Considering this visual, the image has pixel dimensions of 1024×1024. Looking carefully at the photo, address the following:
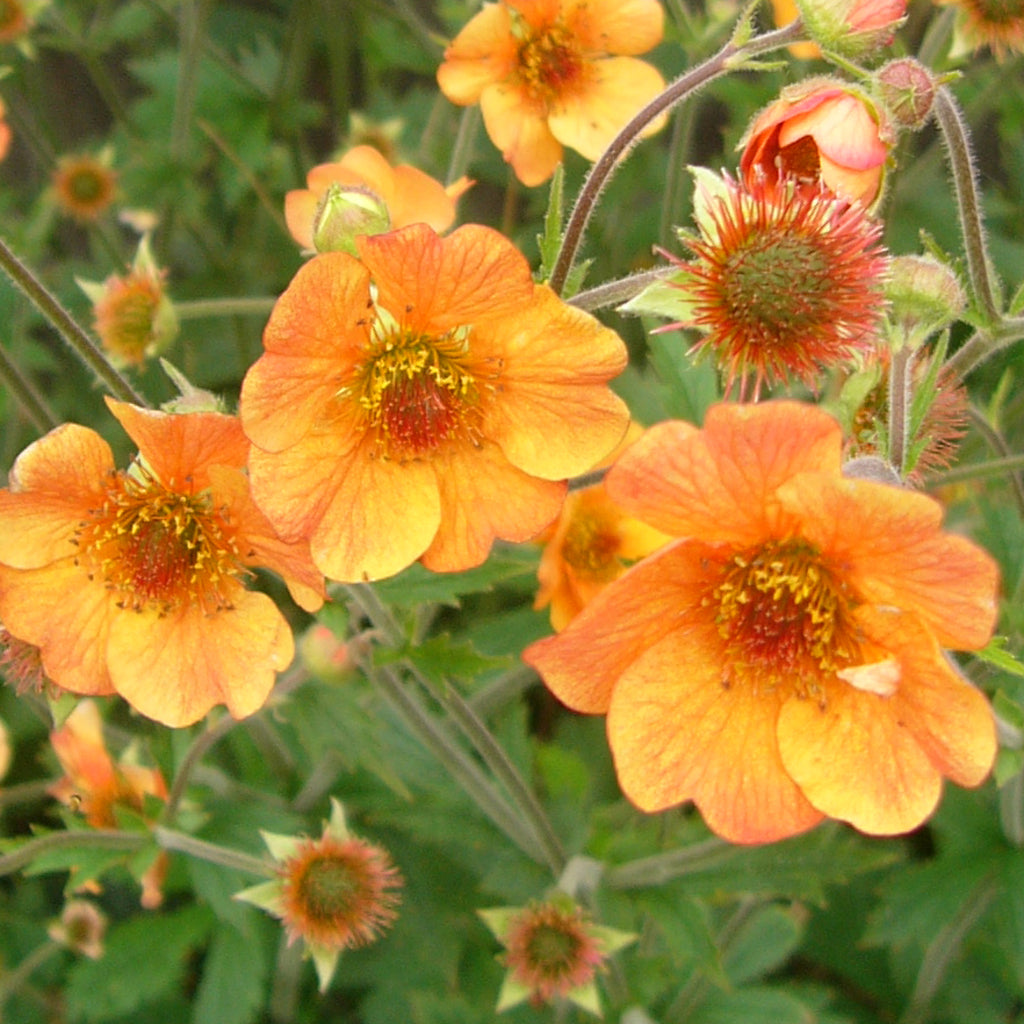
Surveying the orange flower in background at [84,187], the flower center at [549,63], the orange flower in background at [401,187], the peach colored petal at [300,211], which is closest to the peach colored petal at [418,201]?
the orange flower in background at [401,187]

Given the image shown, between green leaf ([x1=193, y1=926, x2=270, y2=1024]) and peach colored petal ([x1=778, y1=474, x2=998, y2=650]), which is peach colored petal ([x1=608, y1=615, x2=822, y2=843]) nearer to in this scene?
peach colored petal ([x1=778, y1=474, x2=998, y2=650])

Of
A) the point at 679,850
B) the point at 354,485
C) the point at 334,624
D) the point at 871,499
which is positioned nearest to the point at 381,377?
the point at 354,485

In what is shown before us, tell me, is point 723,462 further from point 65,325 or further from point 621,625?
point 65,325

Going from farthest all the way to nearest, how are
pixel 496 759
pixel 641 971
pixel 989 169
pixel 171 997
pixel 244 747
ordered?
1. pixel 989 169
2. pixel 171 997
3. pixel 244 747
4. pixel 641 971
5. pixel 496 759

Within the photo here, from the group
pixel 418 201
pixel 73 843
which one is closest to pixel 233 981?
pixel 73 843

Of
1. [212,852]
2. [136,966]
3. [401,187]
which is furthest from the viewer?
[136,966]

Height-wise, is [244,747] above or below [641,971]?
above

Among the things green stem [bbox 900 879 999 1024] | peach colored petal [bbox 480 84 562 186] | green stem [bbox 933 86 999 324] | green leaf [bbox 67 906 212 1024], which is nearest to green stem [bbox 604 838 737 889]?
green stem [bbox 900 879 999 1024]

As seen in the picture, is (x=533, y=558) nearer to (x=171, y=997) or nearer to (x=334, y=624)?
(x=334, y=624)

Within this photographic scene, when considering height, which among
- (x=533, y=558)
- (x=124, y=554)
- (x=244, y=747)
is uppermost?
(x=124, y=554)
